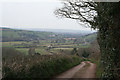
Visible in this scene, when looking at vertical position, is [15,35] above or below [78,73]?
above

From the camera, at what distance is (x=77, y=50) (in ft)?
186

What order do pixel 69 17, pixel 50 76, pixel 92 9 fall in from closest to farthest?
pixel 50 76
pixel 92 9
pixel 69 17

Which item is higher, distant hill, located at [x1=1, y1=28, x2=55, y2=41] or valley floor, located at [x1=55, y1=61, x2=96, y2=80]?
distant hill, located at [x1=1, y1=28, x2=55, y2=41]

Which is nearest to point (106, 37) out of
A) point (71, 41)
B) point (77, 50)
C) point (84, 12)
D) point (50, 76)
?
point (50, 76)

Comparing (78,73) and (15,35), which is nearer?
(78,73)

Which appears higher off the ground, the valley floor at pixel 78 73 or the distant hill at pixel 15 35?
the distant hill at pixel 15 35

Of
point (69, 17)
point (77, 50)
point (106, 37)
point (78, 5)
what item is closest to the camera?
point (106, 37)

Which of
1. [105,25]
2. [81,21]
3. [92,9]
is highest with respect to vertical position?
[92,9]

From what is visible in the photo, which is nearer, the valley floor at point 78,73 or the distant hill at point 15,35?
the valley floor at point 78,73

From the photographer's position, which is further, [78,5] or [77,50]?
[77,50]

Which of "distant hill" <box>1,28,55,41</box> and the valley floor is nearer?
the valley floor

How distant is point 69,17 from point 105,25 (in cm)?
859

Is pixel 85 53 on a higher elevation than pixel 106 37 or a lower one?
lower

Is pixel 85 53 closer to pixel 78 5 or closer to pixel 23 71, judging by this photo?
pixel 78 5
